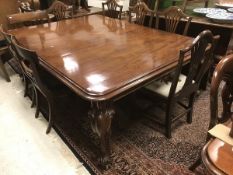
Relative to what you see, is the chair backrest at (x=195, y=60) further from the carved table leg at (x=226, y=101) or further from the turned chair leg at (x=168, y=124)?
the carved table leg at (x=226, y=101)

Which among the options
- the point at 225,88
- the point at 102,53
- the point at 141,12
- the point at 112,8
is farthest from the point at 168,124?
the point at 112,8

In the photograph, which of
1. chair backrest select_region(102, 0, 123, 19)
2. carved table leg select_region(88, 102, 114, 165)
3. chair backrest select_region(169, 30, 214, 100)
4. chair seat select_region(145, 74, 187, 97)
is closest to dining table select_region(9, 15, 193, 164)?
carved table leg select_region(88, 102, 114, 165)

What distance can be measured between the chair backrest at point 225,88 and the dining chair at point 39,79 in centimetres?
122

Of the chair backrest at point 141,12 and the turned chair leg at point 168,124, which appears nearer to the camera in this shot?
the turned chair leg at point 168,124

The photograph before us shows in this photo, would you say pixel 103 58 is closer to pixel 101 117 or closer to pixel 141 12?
pixel 101 117

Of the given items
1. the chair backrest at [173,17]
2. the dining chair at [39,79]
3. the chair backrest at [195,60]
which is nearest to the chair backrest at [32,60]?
the dining chair at [39,79]

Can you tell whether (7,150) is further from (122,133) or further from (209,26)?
(209,26)

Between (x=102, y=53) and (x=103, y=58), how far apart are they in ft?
0.37

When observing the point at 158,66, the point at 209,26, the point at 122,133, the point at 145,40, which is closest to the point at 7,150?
the point at 122,133

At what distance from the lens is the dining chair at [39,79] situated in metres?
1.58

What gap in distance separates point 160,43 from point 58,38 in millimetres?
1042

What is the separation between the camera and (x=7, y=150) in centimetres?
186

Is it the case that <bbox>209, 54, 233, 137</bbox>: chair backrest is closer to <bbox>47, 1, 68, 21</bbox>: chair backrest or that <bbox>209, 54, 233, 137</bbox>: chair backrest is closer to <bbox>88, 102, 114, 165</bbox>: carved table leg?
<bbox>88, 102, 114, 165</bbox>: carved table leg

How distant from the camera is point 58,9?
3055mm
